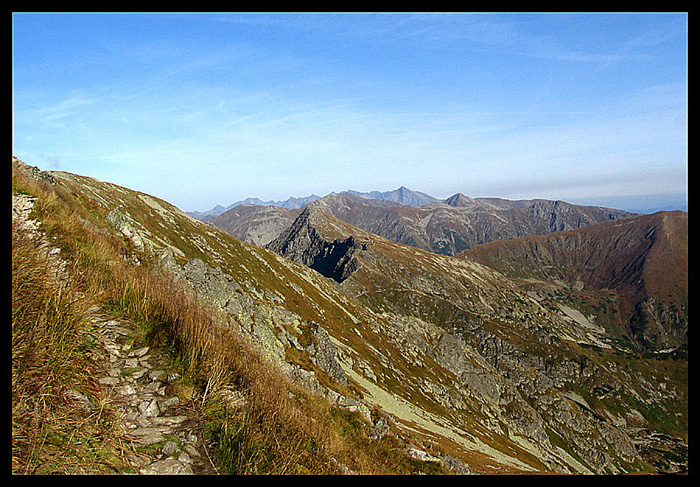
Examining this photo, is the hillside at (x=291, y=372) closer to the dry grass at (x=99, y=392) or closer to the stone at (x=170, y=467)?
the dry grass at (x=99, y=392)

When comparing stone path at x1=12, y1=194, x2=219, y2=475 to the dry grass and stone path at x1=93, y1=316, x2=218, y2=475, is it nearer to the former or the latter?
stone path at x1=93, y1=316, x2=218, y2=475

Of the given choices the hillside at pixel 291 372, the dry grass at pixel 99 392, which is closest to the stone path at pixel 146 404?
the hillside at pixel 291 372

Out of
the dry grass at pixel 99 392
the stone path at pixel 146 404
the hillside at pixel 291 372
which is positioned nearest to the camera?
the dry grass at pixel 99 392

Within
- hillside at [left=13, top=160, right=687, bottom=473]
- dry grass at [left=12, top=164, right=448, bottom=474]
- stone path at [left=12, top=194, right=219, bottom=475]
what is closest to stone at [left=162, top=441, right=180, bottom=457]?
stone path at [left=12, top=194, right=219, bottom=475]

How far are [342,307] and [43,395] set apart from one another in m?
142

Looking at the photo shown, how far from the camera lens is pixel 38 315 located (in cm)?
565

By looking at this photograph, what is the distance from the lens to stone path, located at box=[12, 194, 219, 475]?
5113 mm

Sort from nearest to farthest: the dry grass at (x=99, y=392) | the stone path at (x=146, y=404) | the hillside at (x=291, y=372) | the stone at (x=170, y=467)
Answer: the dry grass at (x=99, y=392) < the stone at (x=170, y=467) < the stone path at (x=146, y=404) < the hillside at (x=291, y=372)

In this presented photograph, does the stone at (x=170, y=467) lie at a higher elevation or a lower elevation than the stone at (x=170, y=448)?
lower

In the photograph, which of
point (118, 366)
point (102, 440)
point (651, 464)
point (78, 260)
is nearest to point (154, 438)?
point (102, 440)

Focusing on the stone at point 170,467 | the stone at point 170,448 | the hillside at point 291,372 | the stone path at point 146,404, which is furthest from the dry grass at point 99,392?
the stone at point 170,448

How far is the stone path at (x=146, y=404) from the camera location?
5113 mm

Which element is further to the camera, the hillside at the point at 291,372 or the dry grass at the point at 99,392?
the hillside at the point at 291,372
